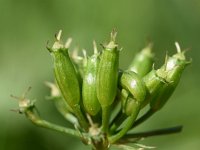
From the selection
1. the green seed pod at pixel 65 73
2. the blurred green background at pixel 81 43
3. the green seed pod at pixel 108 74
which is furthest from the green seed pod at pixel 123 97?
the blurred green background at pixel 81 43

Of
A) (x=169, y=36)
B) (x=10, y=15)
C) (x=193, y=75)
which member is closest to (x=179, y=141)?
(x=193, y=75)

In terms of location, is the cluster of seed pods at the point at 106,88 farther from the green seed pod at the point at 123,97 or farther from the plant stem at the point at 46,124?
the plant stem at the point at 46,124

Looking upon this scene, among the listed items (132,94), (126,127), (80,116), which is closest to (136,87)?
(132,94)

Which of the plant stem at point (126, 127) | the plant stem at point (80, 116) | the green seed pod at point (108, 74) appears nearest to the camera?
the plant stem at point (126, 127)

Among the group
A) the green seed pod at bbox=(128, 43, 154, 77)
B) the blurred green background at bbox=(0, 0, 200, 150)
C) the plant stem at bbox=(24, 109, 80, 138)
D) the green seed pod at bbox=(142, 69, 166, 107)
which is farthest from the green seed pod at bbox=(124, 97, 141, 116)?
the blurred green background at bbox=(0, 0, 200, 150)

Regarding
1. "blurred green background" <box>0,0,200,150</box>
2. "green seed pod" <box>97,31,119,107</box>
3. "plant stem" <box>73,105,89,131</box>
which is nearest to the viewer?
"green seed pod" <box>97,31,119,107</box>

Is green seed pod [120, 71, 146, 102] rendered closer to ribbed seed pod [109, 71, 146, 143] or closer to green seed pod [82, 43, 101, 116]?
ribbed seed pod [109, 71, 146, 143]

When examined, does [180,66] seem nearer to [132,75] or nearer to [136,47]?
[132,75]

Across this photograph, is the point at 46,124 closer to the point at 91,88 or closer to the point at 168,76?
the point at 91,88
